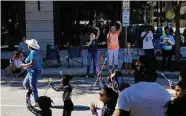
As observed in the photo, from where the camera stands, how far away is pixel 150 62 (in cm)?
386

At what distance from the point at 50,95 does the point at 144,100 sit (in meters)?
8.59

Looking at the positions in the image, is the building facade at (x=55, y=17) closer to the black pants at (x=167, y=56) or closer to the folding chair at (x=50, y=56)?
the folding chair at (x=50, y=56)

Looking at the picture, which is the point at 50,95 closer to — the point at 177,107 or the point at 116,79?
the point at 116,79

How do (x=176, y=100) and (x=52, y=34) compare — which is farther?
(x=52, y=34)

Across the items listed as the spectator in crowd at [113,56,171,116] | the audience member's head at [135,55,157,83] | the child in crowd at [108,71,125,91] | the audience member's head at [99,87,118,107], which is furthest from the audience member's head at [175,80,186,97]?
the child in crowd at [108,71,125,91]

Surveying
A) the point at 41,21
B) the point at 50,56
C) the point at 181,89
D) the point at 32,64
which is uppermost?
the point at 41,21

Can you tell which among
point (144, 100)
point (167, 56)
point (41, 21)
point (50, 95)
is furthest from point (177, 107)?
point (41, 21)

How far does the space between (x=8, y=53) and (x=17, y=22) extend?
2.03 m

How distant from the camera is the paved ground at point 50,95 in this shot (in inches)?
393

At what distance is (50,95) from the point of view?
39.7ft

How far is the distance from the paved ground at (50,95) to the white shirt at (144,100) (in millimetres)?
5941

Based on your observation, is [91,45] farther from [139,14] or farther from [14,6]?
[139,14]

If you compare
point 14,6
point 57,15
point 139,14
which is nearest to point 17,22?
point 14,6

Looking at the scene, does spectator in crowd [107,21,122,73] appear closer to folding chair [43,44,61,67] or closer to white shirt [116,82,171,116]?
folding chair [43,44,61,67]
